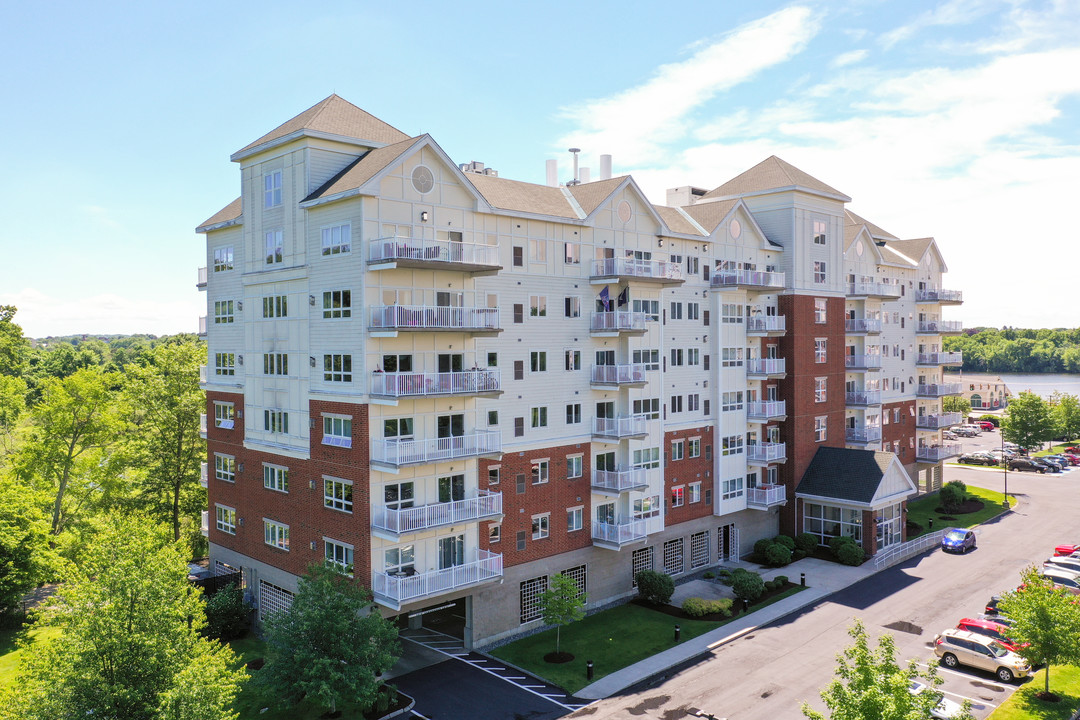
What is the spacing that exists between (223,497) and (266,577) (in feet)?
19.4

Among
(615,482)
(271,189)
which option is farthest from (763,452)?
(271,189)

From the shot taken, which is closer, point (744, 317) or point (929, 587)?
point (929, 587)

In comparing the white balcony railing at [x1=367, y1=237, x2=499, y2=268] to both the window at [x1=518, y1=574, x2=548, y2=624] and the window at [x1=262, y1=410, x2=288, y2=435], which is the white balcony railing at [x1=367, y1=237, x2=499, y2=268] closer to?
Answer: the window at [x1=262, y1=410, x2=288, y2=435]

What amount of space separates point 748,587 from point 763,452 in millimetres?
11595

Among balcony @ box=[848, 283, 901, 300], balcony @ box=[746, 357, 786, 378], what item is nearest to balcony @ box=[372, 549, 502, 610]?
balcony @ box=[746, 357, 786, 378]

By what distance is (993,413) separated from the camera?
410 feet

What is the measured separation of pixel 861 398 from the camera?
53.8 m

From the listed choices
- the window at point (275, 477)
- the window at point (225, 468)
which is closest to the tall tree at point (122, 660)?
the window at point (275, 477)

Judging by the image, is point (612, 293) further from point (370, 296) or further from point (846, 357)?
point (846, 357)

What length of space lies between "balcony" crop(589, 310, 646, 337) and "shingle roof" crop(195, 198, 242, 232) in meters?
19.1

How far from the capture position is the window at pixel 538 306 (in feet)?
115

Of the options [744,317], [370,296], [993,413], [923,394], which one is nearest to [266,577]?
[370,296]

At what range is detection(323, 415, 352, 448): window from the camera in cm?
3009

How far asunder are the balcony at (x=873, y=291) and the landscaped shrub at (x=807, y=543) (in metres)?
18.0
